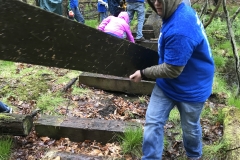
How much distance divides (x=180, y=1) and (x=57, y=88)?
150 inches

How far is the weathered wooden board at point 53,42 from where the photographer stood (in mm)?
1452

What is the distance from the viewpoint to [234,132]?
3549 mm

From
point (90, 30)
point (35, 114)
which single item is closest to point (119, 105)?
point (35, 114)

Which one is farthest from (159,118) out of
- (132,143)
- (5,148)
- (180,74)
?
(5,148)

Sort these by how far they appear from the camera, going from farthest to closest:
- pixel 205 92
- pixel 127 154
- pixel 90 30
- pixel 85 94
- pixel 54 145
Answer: pixel 85 94
pixel 54 145
pixel 127 154
pixel 205 92
pixel 90 30

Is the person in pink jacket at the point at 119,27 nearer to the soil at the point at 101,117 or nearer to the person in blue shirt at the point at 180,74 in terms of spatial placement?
the soil at the point at 101,117

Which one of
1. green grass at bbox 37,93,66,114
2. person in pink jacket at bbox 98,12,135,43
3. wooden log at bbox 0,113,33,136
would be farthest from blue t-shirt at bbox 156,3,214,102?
person in pink jacket at bbox 98,12,135,43

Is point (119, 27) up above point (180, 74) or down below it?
below

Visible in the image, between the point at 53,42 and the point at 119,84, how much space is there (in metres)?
3.63

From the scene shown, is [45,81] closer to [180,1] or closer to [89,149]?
[89,149]

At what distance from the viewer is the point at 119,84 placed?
17.3 ft

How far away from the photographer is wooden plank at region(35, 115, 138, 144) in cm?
358

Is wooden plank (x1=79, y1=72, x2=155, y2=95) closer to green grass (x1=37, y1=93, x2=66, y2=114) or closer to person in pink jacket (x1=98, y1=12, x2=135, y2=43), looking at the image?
green grass (x1=37, y1=93, x2=66, y2=114)

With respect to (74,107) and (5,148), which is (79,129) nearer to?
(5,148)
